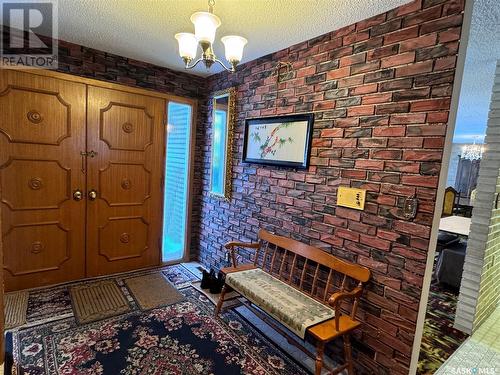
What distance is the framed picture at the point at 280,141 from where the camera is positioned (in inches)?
89.2

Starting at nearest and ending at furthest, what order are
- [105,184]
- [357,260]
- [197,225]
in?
[357,260]
[105,184]
[197,225]

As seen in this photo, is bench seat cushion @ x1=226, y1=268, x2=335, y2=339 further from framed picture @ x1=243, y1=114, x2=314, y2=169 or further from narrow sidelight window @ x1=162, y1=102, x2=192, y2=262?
narrow sidelight window @ x1=162, y1=102, x2=192, y2=262

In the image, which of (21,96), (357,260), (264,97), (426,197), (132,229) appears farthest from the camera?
(132,229)

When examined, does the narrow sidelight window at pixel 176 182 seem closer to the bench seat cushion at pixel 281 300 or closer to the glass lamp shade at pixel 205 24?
the bench seat cushion at pixel 281 300

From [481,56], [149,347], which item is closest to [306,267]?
[149,347]

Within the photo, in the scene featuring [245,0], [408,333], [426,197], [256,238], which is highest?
[245,0]

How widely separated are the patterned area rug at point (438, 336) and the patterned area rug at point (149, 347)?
1022mm

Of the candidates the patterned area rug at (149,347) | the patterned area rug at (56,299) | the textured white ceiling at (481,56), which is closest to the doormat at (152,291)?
the patterned area rug at (56,299)

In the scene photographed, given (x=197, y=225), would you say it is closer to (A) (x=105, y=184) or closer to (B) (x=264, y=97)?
(A) (x=105, y=184)

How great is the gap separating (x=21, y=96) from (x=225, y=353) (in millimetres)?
2848

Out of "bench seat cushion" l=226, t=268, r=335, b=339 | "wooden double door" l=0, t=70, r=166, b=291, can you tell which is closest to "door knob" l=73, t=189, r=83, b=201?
"wooden double door" l=0, t=70, r=166, b=291

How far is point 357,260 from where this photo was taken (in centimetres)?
190

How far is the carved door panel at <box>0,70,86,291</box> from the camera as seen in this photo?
2.46 meters

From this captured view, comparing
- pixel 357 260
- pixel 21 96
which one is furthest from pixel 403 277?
pixel 21 96
